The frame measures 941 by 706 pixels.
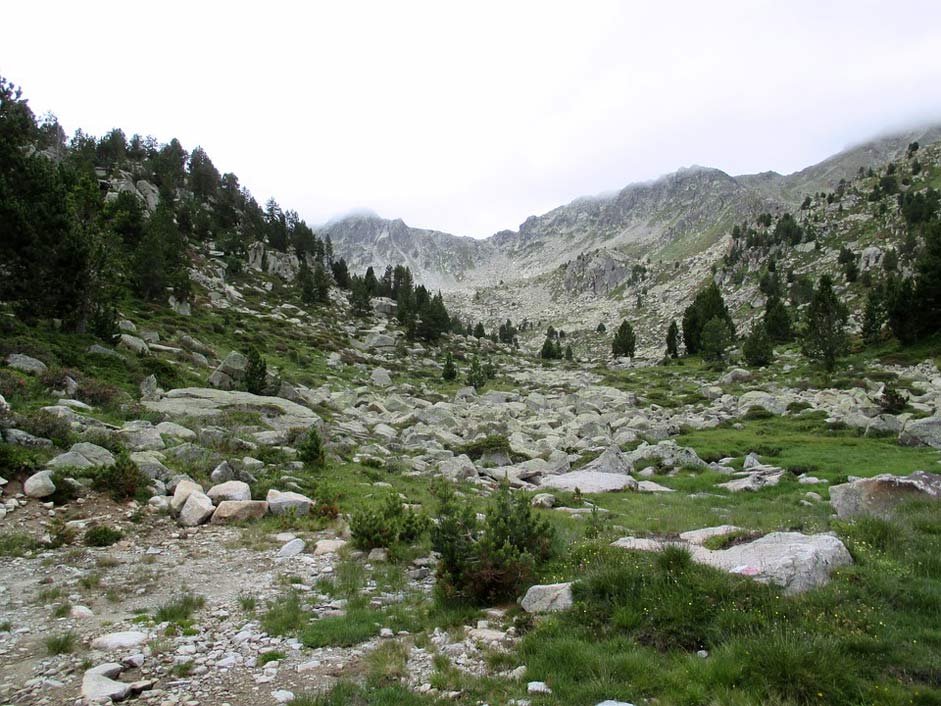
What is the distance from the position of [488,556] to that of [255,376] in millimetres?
22573

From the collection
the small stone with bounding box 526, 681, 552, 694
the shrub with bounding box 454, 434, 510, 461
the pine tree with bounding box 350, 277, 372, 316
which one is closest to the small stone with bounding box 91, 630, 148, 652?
the small stone with bounding box 526, 681, 552, 694

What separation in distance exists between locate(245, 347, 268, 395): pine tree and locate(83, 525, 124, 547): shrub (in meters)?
17.2

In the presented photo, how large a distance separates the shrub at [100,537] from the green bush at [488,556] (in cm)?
683

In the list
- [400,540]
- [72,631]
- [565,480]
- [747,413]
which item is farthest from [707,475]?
[72,631]

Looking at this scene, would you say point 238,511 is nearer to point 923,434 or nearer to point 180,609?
point 180,609

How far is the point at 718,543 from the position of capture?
9180mm

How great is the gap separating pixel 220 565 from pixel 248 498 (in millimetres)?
3443

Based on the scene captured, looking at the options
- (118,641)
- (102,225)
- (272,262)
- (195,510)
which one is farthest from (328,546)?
(272,262)

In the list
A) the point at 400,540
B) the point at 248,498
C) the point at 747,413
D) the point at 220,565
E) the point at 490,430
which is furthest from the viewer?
the point at 747,413

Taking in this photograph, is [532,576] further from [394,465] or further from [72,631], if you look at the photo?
[394,465]

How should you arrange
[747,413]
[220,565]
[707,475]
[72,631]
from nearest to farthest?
[72,631], [220,565], [707,475], [747,413]

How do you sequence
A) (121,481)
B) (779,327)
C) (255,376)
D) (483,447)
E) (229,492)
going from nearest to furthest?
(121,481) → (229,492) → (483,447) → (255,376) → (779,327)

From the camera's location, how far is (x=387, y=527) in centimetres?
1141

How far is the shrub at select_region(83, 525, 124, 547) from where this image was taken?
10.4 metres
